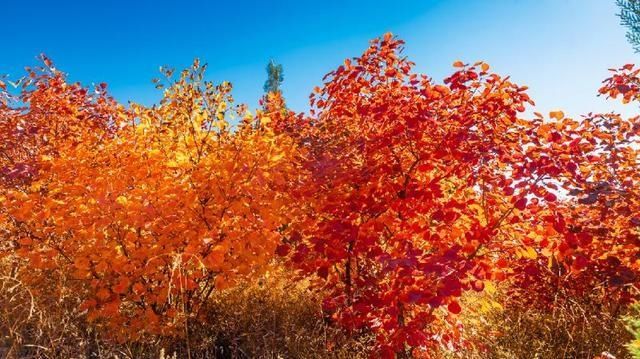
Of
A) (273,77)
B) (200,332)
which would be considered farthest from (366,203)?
(273,77)

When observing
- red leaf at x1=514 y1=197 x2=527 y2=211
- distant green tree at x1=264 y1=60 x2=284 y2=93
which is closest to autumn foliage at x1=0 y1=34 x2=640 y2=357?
red leaf at x1=514 y1=197 x2=527 y2=211

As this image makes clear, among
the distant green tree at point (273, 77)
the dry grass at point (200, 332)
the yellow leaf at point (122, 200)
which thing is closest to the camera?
the yellow leaf at point (122, 200)

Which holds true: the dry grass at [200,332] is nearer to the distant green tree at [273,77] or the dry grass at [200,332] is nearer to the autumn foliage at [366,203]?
the autumn foliage at [366,203]

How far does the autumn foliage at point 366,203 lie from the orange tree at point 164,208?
23mm

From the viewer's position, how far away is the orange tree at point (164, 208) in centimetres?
437

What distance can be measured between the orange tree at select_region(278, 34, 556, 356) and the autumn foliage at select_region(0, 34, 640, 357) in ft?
0.06

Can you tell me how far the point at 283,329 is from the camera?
6.07m

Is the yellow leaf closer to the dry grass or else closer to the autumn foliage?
the autumn foliage

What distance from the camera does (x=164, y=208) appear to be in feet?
14.4

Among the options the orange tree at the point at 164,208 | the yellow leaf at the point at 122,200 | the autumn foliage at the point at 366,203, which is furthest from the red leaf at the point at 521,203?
the yellow leaf at the point at 122,200

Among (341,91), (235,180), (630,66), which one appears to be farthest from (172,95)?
(630,66)

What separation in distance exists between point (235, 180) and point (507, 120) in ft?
8.80

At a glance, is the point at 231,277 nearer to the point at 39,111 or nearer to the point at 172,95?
the point at 172,95

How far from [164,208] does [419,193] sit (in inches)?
97.1
